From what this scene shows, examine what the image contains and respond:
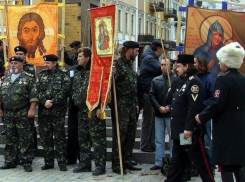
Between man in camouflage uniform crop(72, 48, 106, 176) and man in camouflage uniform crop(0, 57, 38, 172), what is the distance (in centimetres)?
71

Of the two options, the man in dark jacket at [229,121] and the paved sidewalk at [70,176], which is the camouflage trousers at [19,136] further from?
the man in dark jacket at [229,121]

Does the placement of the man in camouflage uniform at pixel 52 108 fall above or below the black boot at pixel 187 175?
above

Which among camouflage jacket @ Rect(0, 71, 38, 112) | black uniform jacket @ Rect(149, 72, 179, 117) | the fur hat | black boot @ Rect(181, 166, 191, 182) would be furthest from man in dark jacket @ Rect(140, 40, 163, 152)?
the fur hat

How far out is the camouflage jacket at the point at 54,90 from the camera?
831cm

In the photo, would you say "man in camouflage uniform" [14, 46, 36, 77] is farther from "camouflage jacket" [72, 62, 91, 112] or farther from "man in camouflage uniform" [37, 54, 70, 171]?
"camouflage jacket" [72, 62, 91, 112]

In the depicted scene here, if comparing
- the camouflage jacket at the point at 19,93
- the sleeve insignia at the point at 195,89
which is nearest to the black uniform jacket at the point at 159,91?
the sleeve insignia at the point at 195,89

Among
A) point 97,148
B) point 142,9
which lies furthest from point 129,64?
point 142,9

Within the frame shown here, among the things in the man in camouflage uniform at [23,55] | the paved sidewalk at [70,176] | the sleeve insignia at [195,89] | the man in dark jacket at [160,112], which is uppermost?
the man in camouflage uniform at [23,55]

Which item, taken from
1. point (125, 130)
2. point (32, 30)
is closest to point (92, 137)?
point (125, 130)

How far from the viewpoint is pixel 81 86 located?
8.21m

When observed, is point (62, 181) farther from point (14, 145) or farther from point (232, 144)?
point (232, 144)

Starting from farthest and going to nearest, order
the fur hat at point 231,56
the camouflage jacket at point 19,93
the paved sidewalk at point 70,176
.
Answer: the camouflage jacket at point 19,93 → the paved sidewalk at point 70,176 → the fur hat at point 231,56

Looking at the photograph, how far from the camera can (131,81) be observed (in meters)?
8.17

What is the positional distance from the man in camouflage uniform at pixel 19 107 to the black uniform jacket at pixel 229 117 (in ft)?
10.6
